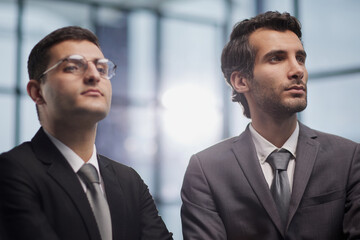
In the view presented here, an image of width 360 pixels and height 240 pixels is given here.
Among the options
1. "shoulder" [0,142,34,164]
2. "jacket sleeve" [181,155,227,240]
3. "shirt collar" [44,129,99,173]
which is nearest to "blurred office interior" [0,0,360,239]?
"jacket sleeve" [181,155,227,240]

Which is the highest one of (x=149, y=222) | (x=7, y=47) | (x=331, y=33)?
(x=331, y=33)

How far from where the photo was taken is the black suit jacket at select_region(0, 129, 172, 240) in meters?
1.33

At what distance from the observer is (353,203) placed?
1.71 metres

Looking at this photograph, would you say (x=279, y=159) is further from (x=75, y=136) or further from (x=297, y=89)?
(x=75, y=136)

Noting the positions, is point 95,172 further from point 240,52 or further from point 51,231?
point 240,52

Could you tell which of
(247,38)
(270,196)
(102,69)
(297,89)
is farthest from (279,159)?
(102,69)

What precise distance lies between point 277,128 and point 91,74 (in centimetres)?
86

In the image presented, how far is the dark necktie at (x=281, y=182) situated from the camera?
173 centimetres

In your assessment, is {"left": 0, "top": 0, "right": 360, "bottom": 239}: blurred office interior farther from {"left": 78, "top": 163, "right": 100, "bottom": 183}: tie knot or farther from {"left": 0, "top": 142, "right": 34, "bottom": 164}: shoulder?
{"left": 0, "top": 142, "right": 34, "bottom": 164}: shoulder

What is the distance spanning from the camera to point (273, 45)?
74.5 inches

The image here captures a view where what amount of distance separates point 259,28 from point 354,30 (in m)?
2.77

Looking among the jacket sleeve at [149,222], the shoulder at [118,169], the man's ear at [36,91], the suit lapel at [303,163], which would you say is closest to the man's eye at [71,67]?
the man's ear at [36,91]

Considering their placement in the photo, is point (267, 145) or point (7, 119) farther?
point (7, 119)

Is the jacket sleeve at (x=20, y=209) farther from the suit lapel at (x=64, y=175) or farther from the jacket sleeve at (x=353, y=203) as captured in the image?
the jacket sleeve at (x=353, y=203)
